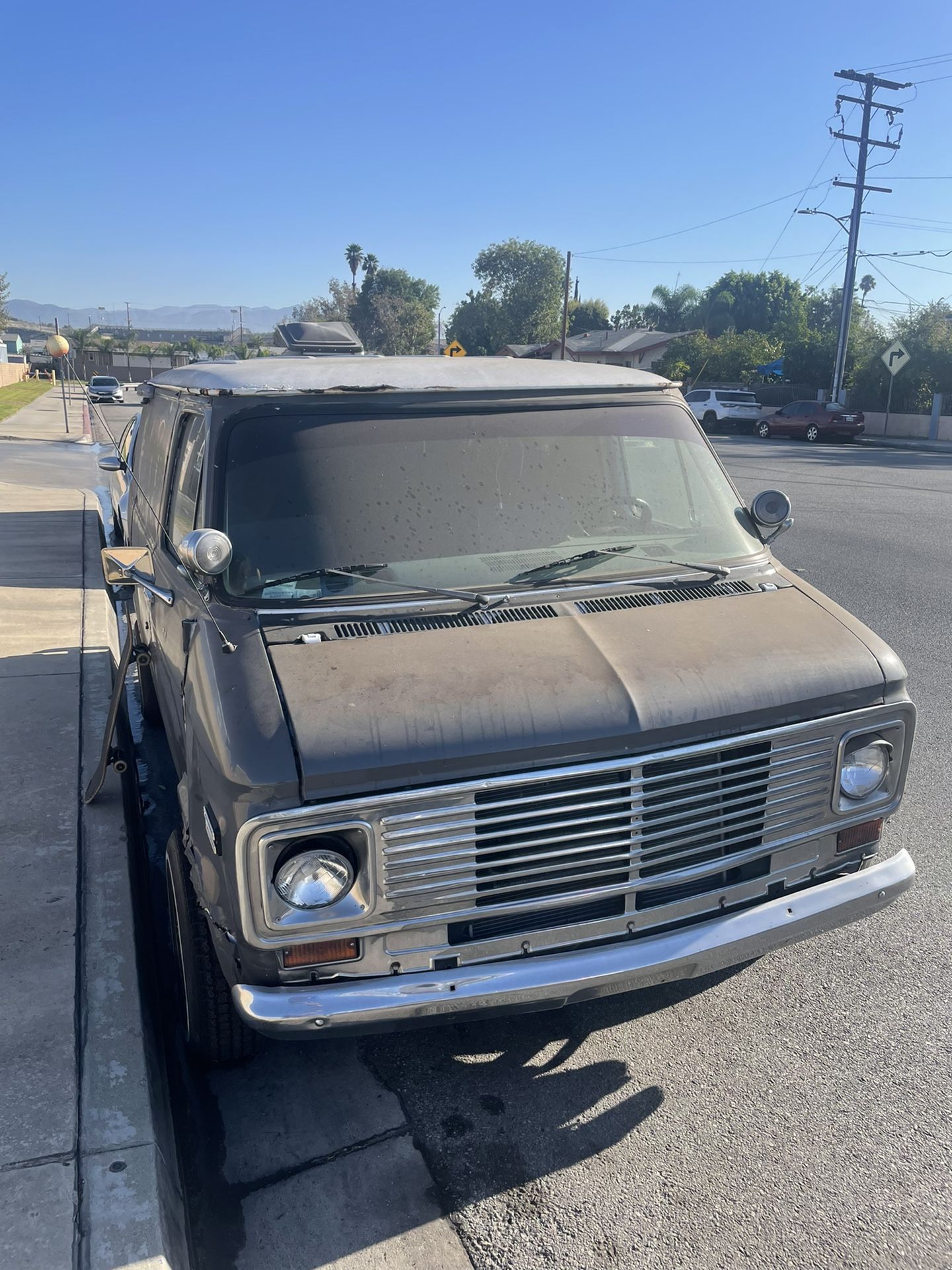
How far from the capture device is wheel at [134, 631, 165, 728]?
5.71 metres

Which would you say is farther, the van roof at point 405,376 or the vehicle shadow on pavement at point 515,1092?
the van roof at point 405,376

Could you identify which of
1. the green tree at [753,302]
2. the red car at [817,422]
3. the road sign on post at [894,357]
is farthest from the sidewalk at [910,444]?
the green tree at [753,302]

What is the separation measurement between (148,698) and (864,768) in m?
4.16

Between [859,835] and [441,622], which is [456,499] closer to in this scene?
[441,622]

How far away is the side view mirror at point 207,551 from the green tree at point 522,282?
102286 millimetres

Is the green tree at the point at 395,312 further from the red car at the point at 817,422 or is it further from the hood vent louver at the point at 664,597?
the hood vent louver at the point at 664,597

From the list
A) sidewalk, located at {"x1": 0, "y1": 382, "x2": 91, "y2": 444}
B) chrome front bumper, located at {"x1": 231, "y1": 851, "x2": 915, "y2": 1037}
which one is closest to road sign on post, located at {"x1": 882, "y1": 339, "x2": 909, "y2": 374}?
sidewalk, located at {"x1": 0, "y1": 382, "x2": 91, "y2": 444}

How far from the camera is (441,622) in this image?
326 centimetres

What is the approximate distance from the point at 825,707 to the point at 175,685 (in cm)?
216

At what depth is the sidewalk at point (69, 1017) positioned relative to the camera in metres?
2.43

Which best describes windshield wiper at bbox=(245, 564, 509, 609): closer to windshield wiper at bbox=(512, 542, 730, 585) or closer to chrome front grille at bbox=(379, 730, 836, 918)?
windshield wiper at bbox=(512, 542, 730, 585)

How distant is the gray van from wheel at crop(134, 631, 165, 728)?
65.0 inches

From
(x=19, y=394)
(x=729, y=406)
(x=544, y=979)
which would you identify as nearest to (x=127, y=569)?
(x=544, y=979)

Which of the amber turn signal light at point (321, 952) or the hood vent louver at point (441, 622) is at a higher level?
the hood vent louver at point (441, 622)
